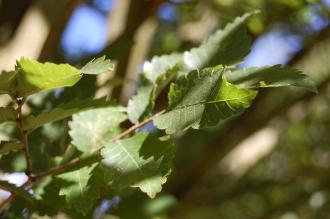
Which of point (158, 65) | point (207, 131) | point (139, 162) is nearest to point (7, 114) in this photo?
point (139, 162)

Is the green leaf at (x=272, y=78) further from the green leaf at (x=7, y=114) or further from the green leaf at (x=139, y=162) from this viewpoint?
the green leaf at (x=7, y=114)

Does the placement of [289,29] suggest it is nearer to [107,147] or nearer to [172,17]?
[172,17]

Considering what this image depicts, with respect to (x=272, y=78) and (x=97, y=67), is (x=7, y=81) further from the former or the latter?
(x=272, y=78)

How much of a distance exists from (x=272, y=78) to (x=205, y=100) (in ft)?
0.27

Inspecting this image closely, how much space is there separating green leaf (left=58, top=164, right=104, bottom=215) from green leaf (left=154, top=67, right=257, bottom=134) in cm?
11

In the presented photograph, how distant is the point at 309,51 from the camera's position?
167cm

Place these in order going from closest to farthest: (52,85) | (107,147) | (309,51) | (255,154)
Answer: (52,85) → (107,147) → (309,51) → (255,154)

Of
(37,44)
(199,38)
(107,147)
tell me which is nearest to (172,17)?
(199,38)

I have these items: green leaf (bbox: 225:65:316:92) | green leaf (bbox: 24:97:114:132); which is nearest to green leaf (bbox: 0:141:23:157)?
green leaf (bbox: 24:97:114:132)

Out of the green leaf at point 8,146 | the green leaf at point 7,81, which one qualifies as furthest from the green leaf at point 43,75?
the green leaf at point 8,146

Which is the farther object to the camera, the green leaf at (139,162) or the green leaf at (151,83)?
the green leaf at (151,83)

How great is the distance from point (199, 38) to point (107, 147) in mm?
1136

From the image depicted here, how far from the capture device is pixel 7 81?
0.51m

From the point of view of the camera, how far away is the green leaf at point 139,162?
555mm
